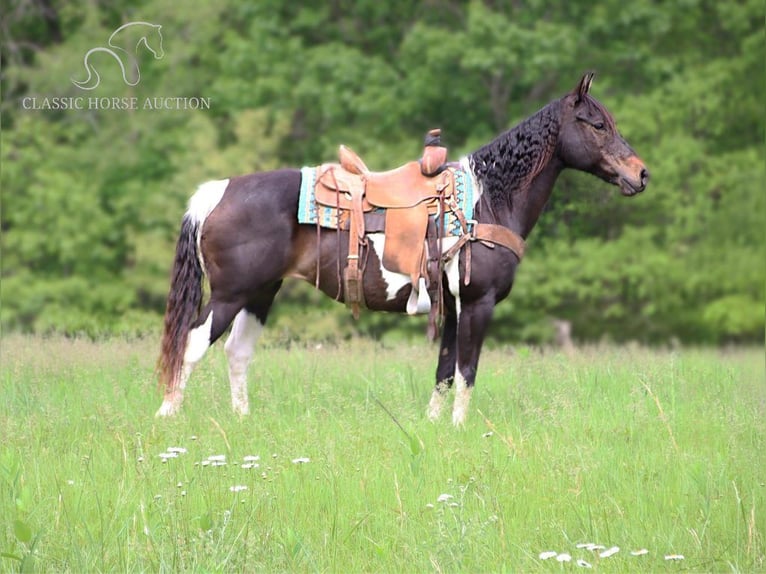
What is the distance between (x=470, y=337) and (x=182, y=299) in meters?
1.90

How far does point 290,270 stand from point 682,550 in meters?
3.51

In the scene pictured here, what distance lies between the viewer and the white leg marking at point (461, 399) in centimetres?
738

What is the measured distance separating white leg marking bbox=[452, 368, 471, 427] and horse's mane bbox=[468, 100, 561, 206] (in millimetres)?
1222

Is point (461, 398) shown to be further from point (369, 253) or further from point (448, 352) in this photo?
point (369, 253)

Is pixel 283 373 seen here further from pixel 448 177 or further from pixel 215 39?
pixel 215 39

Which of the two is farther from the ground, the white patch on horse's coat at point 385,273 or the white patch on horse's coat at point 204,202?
the white patch on horse's coat at point 204,202

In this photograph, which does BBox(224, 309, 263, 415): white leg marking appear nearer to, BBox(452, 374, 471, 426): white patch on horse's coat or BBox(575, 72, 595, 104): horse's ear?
BBox(452, 374, 471, 426): white patch on horse's coat

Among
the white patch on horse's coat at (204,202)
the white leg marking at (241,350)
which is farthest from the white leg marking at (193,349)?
the white patch on horse's coat at (204,202)

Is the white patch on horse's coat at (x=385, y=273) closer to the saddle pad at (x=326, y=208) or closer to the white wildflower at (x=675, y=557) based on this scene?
the saddle pad at (x=326, y=208)

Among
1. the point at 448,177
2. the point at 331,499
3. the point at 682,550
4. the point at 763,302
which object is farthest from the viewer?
the point at 763,302

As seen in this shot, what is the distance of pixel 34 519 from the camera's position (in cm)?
532

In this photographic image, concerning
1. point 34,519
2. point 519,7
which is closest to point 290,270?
point 34,519

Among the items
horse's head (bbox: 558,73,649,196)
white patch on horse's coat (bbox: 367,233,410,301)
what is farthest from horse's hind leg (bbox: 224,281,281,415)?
horse's head (bbox: 558,73,649,196)

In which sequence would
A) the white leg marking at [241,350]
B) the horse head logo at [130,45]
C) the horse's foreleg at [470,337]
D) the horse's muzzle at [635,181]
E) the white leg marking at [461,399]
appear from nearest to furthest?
1. the white leg marking at [461,399]
2. the horse's foreleg at [470,337]
3. the horse's muzzle at [635,181]
4. the white leg marking at [241,350]
5. the horse head logo at [130,45]
